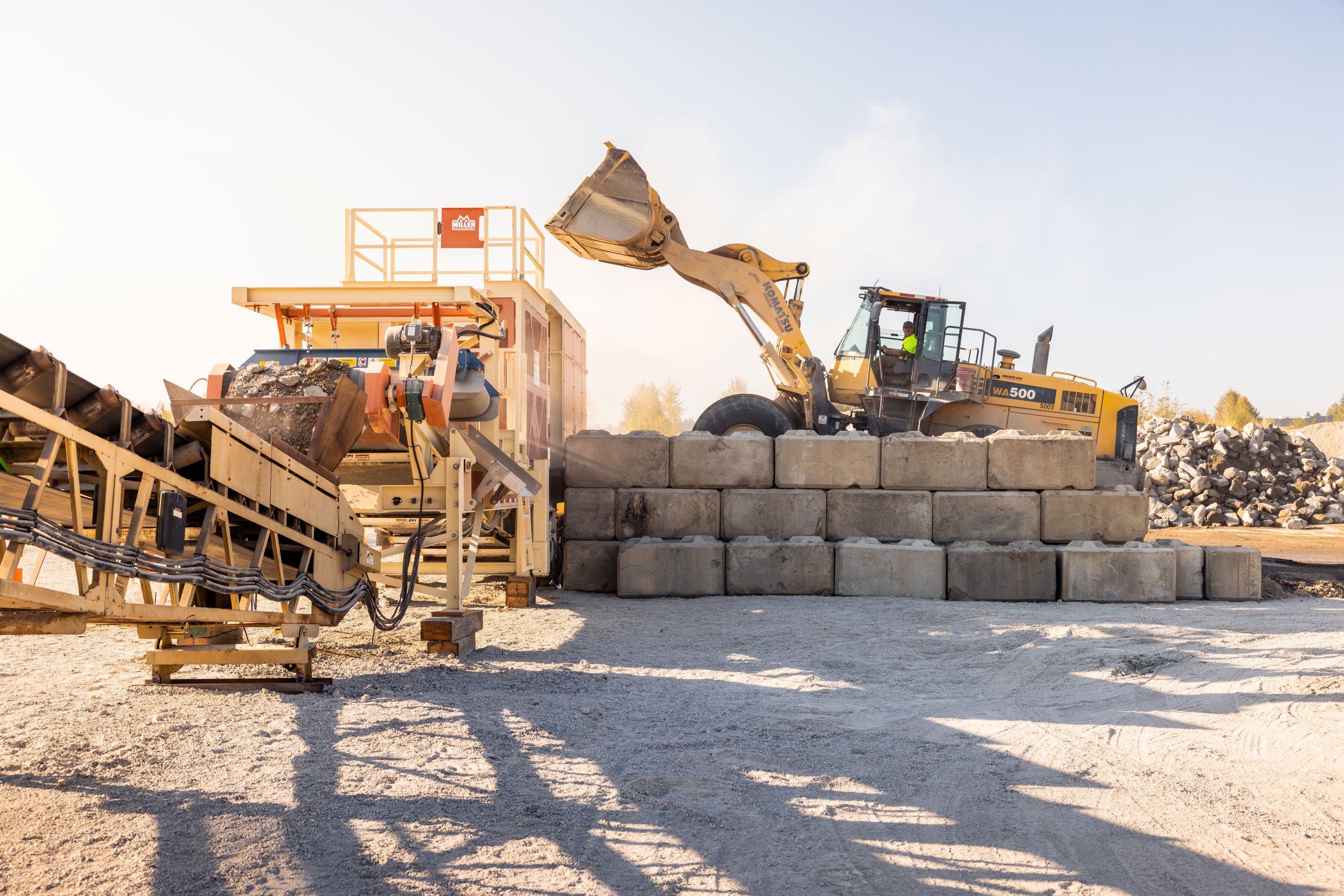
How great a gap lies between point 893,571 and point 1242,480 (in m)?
18.8

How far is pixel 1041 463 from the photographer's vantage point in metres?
11.4

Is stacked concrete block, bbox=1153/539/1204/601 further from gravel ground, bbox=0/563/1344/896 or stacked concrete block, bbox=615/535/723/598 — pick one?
stacked concrete block, bbox=615/535/723/598

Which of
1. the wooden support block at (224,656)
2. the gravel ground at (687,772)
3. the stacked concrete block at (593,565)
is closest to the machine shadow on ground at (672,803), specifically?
the gravel ground at (687,772)

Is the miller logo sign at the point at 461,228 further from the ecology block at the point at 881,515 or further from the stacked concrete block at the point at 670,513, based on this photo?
the ecology block at the point at 881,515

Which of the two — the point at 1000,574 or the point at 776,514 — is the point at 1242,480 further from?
the point at 776,514

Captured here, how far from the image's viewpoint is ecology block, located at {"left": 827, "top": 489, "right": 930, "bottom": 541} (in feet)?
37.1

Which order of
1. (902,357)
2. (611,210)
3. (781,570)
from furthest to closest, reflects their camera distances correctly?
(902,357)
(611,210)
(781,570)

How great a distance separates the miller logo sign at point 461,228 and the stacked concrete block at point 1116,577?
7.69 m

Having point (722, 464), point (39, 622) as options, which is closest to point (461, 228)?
point (722, 464)

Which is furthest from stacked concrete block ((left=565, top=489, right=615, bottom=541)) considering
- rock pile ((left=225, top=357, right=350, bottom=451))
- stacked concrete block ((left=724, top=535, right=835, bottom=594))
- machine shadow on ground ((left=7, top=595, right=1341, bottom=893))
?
rock pile ((left=225, top=357, right=350, bottom=451))

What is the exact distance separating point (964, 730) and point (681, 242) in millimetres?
11032

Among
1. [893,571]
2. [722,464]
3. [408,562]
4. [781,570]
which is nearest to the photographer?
[408,562]

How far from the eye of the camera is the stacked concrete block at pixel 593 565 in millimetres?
11266

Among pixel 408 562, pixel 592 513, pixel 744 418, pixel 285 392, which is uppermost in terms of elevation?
pixel 744 418
